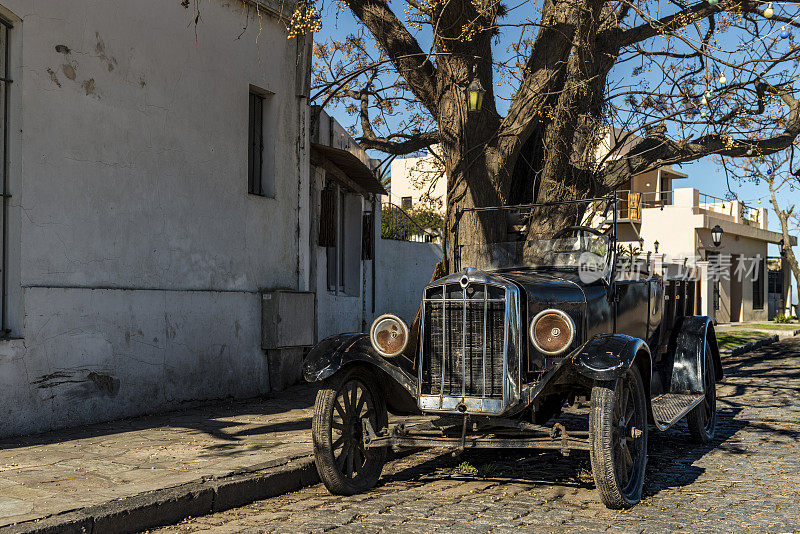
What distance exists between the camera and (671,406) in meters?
6.75

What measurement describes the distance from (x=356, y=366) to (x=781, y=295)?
126ft

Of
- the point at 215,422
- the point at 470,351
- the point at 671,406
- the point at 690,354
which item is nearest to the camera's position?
the point at 470,351

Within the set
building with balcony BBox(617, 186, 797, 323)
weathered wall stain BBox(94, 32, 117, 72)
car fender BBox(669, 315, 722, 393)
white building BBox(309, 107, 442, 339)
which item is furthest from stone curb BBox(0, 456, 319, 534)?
building with balcony BBox(617, 186, 797, 323)

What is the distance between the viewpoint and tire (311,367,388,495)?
558cm

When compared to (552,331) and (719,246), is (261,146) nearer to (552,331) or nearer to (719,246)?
(552,331)

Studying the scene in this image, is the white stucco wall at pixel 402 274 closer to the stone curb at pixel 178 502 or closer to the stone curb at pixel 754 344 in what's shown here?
the stone curb at pixel 754 344

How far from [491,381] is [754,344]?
16510mm

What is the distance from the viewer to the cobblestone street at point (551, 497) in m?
4.82

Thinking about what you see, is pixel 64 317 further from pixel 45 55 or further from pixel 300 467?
pixel 300 467

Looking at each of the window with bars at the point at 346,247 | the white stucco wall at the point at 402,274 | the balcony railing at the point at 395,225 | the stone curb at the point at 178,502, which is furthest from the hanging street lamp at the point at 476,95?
the balcony railing at the point at 395,225

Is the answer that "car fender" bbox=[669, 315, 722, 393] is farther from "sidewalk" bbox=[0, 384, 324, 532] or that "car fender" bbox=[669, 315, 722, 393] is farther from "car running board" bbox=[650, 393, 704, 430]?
"sidewalk" bbox=[0, 384, 324, 532]

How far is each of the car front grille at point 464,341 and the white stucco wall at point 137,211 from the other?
380 cm

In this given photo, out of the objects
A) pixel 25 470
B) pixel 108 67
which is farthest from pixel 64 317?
pixel 108 67

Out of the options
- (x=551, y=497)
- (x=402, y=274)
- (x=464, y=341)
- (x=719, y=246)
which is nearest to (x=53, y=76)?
(x=464, y=341)
